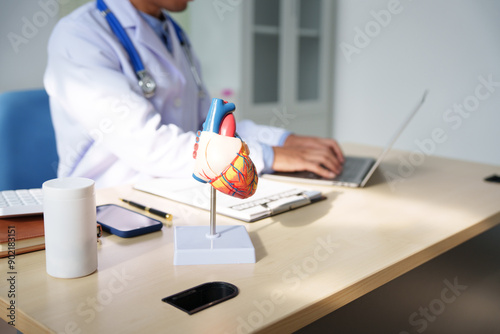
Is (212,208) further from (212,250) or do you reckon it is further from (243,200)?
(243,200)

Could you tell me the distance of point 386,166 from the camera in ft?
4.71

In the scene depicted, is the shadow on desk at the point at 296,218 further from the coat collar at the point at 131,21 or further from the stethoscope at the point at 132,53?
the coat collar at the point at 131,21

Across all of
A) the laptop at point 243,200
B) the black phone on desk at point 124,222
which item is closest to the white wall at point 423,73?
the laptop at point 243,200

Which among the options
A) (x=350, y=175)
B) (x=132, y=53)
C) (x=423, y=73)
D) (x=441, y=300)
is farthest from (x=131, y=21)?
(x=423, y=73)

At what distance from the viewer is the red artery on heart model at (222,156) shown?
71 cm

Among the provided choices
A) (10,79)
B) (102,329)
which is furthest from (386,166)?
(10,79)

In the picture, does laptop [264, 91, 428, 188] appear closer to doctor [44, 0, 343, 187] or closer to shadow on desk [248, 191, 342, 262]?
doctor [44, 0, 343, 187]

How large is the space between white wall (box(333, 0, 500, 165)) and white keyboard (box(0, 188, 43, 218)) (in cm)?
254

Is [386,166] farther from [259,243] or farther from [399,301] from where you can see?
→ [259,243]

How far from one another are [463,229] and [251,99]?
84.0 inches

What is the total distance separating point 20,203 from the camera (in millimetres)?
828

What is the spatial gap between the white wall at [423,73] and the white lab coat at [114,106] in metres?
1.77

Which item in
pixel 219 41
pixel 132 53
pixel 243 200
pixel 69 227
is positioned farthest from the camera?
pixel 219 41

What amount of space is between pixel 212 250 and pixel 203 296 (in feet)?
0.30
